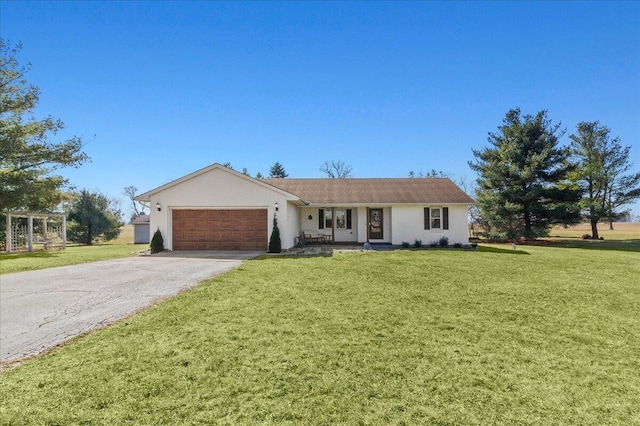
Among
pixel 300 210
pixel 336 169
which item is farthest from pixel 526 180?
pixel 336 169

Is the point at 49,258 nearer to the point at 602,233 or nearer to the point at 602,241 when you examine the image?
the point at 602,241

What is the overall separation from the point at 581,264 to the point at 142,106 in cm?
2288

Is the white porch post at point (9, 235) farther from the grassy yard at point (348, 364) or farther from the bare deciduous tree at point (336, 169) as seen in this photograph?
the bare deciduous tree at point (336, 169)

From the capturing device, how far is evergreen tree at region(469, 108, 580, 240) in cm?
2577

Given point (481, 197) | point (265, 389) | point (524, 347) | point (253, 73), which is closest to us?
point (265, 389)

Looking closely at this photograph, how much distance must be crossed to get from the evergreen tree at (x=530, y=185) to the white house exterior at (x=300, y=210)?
20.0 ft

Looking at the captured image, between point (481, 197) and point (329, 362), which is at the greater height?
point (481, 197)

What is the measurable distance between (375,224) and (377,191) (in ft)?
8.00

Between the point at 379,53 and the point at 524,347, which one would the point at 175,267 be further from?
the point at 379,53

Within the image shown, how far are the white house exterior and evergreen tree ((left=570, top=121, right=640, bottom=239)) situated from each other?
18933 millimetres

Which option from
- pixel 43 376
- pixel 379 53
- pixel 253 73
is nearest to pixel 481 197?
pixel 379 53

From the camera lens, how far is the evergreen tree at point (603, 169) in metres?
31.7

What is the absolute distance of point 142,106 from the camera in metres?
18.8

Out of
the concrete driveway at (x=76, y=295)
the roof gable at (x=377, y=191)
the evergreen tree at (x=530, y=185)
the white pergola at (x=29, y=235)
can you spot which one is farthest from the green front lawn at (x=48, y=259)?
the evergreen tree at (x=530, y=185)
